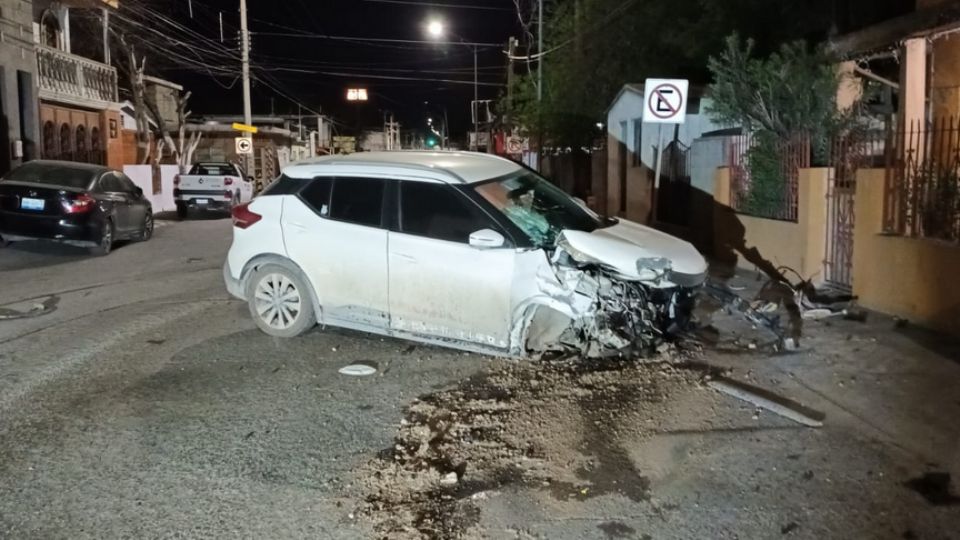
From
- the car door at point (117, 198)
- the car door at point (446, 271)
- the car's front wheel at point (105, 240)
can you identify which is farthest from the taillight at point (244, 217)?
the car door at point (117, 198)

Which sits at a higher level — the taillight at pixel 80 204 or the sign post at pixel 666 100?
the sign post at pixel 666 100

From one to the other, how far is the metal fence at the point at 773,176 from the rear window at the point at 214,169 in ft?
58.6

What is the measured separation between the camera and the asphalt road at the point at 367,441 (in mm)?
4266

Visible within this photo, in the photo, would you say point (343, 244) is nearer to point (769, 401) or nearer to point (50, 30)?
point (769, 401)

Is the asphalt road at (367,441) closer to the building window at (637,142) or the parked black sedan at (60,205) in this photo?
the parked black sedan at (60,205)

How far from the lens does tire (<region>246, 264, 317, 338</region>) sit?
7.64 m

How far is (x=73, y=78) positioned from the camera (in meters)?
25.5

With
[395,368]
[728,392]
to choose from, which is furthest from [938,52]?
[395,368]

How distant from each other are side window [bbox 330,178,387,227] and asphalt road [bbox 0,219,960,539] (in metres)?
1.16

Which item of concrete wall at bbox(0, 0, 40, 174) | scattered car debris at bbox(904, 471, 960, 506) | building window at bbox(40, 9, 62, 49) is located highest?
building window at bbox(40, 9, 62, 49)

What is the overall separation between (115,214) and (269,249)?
318 inches

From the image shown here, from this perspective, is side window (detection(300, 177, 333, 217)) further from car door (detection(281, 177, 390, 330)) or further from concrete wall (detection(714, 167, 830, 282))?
concrete wall (detection(714, 167, 830, 282))

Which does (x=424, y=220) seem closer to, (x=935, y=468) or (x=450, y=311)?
(x=450, y=311)

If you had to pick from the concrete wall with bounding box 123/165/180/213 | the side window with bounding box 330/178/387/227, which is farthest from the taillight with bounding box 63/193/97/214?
the concrete wall with bounding box 123/165/180/213
